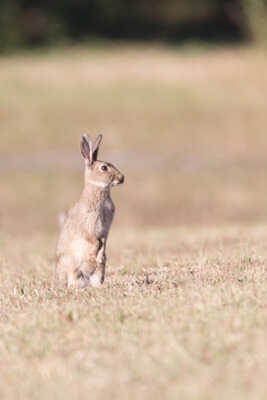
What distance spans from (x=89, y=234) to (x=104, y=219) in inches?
9.8

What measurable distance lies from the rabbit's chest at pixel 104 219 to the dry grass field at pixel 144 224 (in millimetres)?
534

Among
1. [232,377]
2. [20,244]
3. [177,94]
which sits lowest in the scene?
[20,244]

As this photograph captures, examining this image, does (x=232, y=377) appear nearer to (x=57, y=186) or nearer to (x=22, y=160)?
(x=57, y=186)

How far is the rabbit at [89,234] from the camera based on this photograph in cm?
763

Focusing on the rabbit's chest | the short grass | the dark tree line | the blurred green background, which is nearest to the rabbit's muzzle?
the rabbit's chest

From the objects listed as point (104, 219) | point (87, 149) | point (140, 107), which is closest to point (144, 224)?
point (87, 149)

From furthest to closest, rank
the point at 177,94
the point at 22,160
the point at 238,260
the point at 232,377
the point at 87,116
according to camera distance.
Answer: the point at 177,94 → the point at 87,116 → the point at 22,160 → the point at 238,260 → the point at 232,377

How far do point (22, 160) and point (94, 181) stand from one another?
69.2 feet

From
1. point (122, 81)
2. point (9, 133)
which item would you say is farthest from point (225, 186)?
point (122, 81)

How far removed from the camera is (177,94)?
3703 cm

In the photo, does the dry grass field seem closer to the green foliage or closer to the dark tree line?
the green foliage

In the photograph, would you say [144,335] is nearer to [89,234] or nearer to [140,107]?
[89,234]

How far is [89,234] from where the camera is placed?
25.1ft

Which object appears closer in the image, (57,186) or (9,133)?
(57,186)
